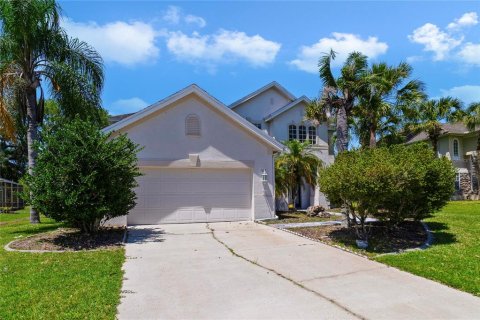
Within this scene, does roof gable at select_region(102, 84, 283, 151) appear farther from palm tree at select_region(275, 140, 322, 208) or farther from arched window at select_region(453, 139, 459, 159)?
arched window at select_region(453, 139, 459, 159)

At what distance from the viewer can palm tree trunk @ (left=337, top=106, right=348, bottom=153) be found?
13288 millimetres

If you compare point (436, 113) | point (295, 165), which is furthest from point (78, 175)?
point (436, 113)

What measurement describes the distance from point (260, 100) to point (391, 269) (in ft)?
51.6

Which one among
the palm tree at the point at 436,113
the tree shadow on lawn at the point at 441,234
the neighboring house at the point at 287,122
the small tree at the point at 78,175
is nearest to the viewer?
the small tree at the point at 78,175

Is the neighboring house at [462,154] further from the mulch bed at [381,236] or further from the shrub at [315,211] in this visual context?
the mulch bed at [381,236]

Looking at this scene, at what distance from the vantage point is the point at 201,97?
14.3 m

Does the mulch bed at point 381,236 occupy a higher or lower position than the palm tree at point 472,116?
lower

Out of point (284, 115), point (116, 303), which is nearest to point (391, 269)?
point (116, 303)

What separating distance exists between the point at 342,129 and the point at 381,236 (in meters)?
4.19

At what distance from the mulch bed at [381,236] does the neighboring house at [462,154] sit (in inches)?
835

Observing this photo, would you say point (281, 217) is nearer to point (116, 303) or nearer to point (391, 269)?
point (391, 269)

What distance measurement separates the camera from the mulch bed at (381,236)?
9.64 metres

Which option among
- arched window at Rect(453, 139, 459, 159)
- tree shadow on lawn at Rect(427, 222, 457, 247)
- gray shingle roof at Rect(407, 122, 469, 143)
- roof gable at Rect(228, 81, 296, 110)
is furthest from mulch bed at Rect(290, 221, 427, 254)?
arched window at Rect(453, 139, 459, 159)

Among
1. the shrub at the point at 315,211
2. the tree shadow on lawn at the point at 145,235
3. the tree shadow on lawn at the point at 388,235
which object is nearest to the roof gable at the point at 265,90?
the shrub at the point at 315,211
